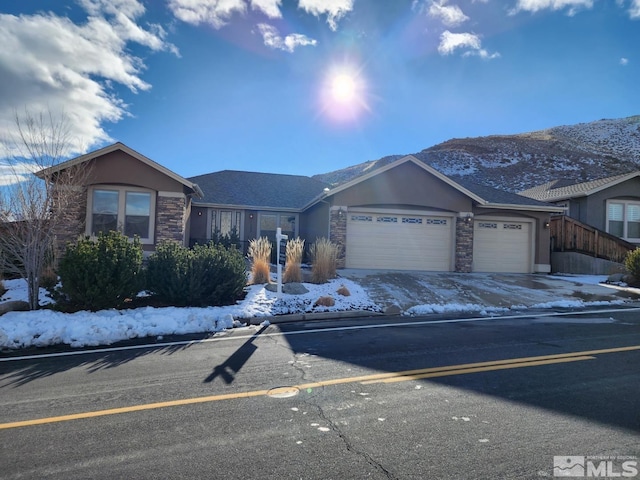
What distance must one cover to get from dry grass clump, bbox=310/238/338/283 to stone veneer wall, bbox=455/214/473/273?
6445mm

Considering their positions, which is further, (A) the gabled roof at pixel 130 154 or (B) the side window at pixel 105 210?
(B) the side window at pixel 105 210

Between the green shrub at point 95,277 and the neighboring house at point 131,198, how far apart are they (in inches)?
236

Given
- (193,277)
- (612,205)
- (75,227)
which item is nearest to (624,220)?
(612,205)

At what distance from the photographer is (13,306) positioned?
8.66 meters

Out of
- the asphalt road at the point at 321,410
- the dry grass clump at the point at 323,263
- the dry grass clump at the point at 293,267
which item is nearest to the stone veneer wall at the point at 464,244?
the dry grass clump at the point at 323,263

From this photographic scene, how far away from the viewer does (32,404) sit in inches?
165

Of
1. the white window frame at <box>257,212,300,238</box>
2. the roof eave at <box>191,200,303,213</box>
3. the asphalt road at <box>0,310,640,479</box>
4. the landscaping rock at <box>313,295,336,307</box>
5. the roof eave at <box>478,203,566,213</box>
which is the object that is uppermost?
the roof eave at <box>478,203,566,213</box>

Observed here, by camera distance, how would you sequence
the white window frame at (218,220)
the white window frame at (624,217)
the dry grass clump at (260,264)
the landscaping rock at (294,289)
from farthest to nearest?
the white window frame at (218,220), the white window frame at (624,217), the dry grass clump at (260,264), the landscaping rock at (294,289)

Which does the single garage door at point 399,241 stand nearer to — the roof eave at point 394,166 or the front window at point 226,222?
the roof eave at point 394,166

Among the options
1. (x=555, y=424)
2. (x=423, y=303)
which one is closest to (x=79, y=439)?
(x=555, y=424)

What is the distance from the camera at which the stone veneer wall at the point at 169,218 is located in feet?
49.6

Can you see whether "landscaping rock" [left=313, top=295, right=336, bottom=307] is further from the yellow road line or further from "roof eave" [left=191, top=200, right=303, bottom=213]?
"roof eave" [left=191, top=200, right=303, bottom=213]

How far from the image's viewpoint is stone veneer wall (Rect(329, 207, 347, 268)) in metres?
16.1

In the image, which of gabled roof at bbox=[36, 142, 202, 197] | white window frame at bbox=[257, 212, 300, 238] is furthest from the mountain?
gabled roof at bbox=[36, 142, 202, 197]
